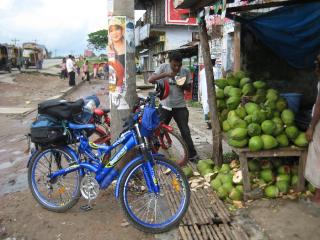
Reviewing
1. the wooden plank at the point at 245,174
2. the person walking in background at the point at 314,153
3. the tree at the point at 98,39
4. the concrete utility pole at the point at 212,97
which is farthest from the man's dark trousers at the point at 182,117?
the tree at the point at 98,39

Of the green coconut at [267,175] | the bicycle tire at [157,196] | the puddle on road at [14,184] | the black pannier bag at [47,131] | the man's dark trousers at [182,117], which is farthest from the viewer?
the man's dark trousers at [182,117]

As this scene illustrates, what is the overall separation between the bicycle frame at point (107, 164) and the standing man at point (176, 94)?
204 centimetres

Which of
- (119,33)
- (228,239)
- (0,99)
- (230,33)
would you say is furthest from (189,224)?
(0,99)

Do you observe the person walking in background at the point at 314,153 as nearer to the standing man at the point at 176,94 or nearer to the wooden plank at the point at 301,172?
the wooden plank at the point at 301,172

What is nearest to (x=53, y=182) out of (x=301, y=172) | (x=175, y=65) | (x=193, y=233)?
(x=193, y=233)

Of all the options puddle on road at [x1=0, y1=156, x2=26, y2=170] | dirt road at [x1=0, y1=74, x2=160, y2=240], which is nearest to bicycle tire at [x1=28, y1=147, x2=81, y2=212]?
dirt road at [x1=0, y1=74, x2=160, y2=240]

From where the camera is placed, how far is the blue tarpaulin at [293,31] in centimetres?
628

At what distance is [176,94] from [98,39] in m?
90.2

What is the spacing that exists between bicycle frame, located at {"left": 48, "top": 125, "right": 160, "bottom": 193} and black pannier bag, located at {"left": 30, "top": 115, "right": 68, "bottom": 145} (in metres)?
0.25

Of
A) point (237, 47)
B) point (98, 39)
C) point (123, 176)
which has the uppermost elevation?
point (98, 39)

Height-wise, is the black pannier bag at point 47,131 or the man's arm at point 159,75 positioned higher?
the man's arm at point 159,75

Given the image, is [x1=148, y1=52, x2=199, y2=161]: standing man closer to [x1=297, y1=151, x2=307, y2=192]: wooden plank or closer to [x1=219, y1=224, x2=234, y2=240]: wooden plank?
[x1=297, y1=151, x2=307, y2=192]: wooden plank

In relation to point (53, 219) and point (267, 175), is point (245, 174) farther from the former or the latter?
point (53, 219)

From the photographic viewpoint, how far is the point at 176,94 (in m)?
6.55
